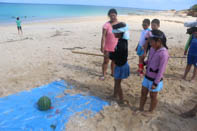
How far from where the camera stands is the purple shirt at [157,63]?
→ 2662 millimetres

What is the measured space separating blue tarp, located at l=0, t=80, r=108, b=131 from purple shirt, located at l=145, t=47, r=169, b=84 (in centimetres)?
129

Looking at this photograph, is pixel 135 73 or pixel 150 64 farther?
pixel 135 73

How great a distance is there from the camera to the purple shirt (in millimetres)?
2662

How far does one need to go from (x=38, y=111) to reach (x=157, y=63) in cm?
249

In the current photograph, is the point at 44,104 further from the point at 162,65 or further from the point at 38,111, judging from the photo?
the point at 162,65

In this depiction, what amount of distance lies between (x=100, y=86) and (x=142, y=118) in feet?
5.16

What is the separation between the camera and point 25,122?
302 centimetres

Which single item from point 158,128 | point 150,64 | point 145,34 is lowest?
point 158,128

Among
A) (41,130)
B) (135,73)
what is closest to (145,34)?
(135,73)

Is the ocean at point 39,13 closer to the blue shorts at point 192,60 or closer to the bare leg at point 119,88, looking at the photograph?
the bare leg at point 119,88

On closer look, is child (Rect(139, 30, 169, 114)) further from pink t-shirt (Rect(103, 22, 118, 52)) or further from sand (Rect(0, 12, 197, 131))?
pink t-shirt (Rect(103, 22, 118, 52))

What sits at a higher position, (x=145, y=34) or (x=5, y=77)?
(x=145, y=34)

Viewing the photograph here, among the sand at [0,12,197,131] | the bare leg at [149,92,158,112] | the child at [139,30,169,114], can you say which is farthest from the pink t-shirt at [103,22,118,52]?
the bare leg at [149,92,158,112]

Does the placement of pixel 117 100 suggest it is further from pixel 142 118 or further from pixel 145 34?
pixel 145 34
